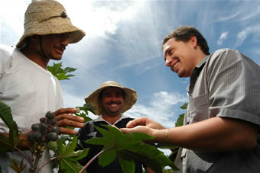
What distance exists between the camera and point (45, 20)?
194cm

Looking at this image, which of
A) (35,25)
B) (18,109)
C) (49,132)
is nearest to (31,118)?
(18,109)

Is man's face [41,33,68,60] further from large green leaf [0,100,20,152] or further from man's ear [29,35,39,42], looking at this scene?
large green leaf [0,100,20,152]

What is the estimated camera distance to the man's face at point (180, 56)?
2.08m

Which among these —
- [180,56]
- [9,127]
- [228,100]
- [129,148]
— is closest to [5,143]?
[9,127]

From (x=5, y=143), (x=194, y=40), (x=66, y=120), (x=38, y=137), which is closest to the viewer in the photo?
(x=38, y=137)

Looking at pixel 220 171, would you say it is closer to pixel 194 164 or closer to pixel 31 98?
pixel 194 164

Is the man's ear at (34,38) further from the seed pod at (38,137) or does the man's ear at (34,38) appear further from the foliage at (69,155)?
the seed pod at (38,137)

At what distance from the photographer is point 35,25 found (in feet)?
6.22

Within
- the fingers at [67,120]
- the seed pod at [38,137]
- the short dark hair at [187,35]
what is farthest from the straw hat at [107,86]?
the seed pod at [38,137]

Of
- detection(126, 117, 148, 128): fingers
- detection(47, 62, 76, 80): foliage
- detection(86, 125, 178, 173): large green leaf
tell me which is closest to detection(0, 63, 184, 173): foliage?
detection(86, 125, 178, 173): large green leaf

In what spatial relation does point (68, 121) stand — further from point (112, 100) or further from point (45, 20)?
point (112, 100)

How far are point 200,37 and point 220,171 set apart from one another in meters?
1.49

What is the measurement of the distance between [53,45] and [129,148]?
3.91 feet

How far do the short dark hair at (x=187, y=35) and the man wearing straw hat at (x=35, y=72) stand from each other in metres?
1.07
